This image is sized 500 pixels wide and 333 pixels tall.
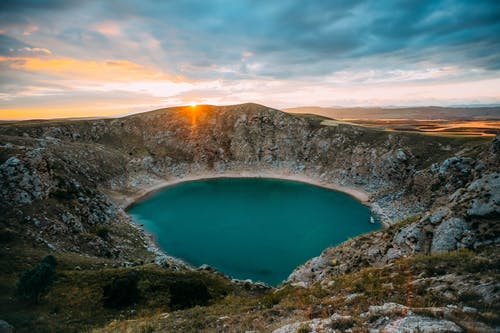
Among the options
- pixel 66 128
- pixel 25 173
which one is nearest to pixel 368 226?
pixel 25 173

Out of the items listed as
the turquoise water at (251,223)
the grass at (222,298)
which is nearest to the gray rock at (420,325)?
the grass at (222,298)

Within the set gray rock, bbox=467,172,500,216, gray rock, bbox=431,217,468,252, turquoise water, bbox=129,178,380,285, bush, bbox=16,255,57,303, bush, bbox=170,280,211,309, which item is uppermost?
gray rock, bbox=467,172,500,216

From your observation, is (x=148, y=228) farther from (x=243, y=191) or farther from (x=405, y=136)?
(x=405, y=136)

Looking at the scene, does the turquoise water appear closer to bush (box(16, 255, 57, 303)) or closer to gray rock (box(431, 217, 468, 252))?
gray rock (box(431, 217, 468, 252))

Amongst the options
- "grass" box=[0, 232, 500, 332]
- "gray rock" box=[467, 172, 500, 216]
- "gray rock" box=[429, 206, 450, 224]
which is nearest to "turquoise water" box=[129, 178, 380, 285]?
"grass" box=[0, 232, 500, 332]

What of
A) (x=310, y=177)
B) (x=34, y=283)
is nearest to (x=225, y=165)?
(x=310, y=177)

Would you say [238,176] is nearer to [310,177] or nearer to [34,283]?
[310,177]
